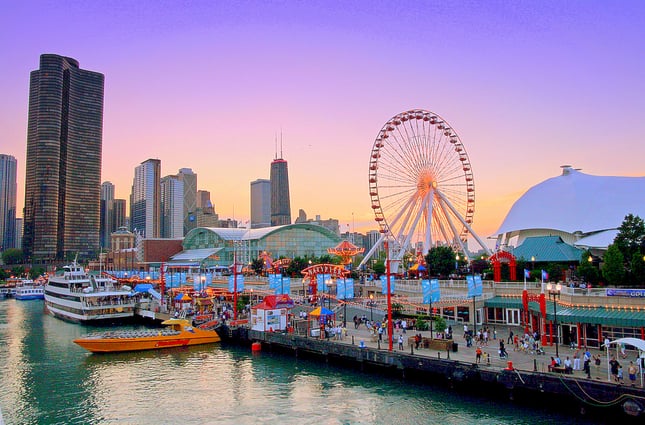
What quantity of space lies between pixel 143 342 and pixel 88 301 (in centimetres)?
2872

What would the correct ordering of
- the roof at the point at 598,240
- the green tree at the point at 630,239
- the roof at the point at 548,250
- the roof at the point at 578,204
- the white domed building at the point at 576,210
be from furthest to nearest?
the roof at the point at 578,204, the white domed building at the point at 576,210, the roof at the point at 598,240, the roof at the point at 548,250, the green tree at the point at 630,239

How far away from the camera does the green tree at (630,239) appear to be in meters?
52.5

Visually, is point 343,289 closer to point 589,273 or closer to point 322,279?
point 322,279

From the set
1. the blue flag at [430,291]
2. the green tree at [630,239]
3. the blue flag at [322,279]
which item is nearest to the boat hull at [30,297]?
the blue flag at [322,279]

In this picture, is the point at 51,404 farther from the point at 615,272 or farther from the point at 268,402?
the point at 615,272

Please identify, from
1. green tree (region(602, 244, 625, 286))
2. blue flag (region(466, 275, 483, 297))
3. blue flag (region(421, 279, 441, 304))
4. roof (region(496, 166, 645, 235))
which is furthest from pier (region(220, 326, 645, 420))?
roof (region(496, 166, 645, 235))

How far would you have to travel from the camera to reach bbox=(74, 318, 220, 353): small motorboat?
1996 inches

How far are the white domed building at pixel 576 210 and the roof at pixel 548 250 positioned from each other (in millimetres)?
2897

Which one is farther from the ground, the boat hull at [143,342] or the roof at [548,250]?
the roof at [548,250]

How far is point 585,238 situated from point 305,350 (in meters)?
51.7

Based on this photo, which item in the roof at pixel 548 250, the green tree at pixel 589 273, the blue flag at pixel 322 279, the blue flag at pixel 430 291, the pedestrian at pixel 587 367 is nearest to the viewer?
the pedestrian at pixel 587 367

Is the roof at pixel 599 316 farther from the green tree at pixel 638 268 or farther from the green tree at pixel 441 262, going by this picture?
the green tree at pixel 441 262

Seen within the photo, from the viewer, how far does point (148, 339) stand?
5200 centimetres

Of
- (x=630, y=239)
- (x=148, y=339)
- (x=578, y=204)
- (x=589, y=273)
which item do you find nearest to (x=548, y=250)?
(x=578, y=204)
